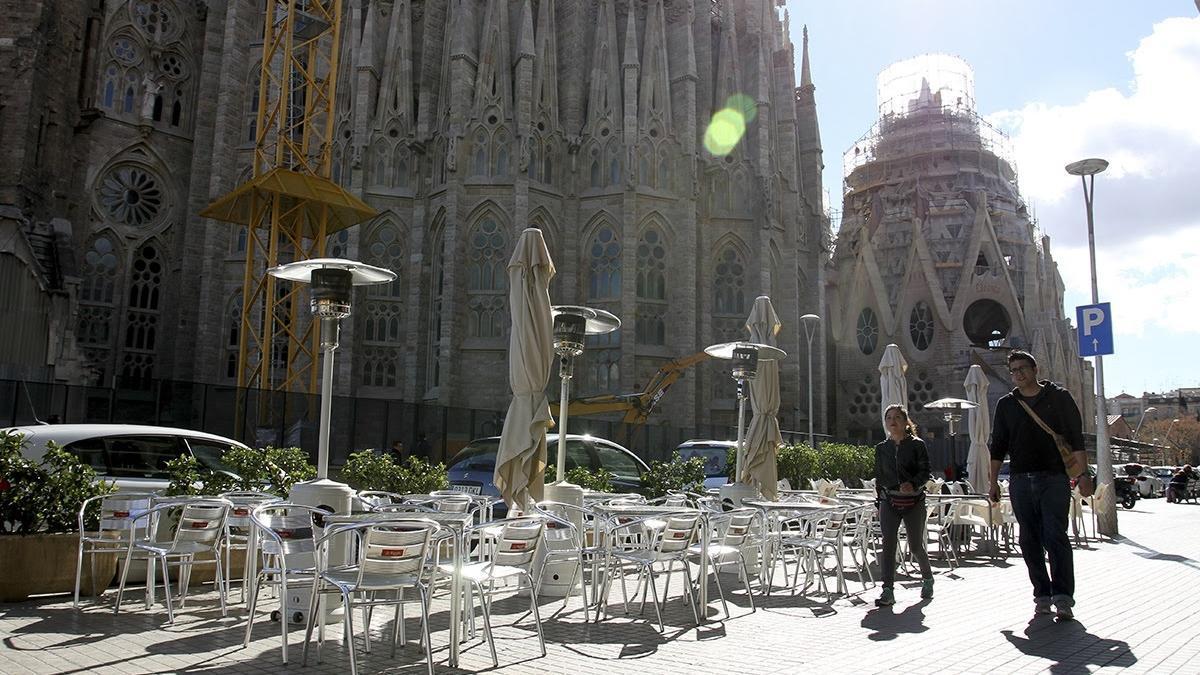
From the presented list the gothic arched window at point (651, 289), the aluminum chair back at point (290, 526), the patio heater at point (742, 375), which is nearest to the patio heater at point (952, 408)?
the patio heater at point (742, 375)

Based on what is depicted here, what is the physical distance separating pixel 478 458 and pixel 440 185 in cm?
1998

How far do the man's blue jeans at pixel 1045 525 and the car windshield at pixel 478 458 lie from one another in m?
7.36

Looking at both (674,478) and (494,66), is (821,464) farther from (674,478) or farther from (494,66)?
(494,66)

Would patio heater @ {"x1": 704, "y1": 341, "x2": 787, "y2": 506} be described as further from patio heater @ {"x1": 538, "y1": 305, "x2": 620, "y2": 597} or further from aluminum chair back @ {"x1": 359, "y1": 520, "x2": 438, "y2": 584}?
aluminum chair back @ {"x1": 359, "y1": 520, "x2": 438, "y2": 584}

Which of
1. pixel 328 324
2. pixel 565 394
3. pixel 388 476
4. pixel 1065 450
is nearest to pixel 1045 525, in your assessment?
pixel 1065 450

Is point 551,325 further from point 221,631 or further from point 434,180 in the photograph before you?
point 434,180

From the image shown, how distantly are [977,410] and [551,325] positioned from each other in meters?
11.3

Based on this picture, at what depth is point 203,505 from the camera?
7000mm

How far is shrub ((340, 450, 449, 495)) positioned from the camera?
11.4 metres

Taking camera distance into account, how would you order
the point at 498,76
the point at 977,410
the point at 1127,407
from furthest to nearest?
1. the point at 1127,407
2. the point at 498,76
3. the point at 977,410

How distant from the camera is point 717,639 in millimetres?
6422

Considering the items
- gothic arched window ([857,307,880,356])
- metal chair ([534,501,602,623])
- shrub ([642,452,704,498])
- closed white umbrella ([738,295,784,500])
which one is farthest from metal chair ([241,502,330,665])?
gothic arched window ([857,307,880,356])

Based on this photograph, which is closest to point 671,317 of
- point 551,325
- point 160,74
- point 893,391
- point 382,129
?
point 382,129

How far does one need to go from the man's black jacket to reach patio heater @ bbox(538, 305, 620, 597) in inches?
145
